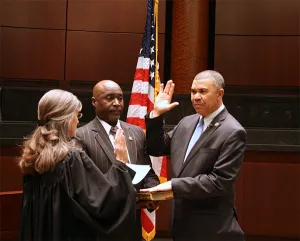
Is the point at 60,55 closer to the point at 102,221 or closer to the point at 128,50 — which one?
the point at 128,50

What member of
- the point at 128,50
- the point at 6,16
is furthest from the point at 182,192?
the point at 6,16

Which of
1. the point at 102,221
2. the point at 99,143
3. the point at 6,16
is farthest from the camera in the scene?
the point at 6,16

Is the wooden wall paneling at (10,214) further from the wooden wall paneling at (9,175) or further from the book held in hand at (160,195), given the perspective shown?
the wooden wall paneling at (9,175)

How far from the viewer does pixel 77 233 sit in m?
1.76

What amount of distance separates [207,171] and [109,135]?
66 cm

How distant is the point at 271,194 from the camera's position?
4.59 m

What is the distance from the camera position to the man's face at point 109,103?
2443 mm

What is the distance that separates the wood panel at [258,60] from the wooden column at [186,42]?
2.66 feet

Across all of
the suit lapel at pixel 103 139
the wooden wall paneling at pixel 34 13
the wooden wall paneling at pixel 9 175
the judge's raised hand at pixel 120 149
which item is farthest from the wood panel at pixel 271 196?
the wooden wall paneling at pixel 34 13

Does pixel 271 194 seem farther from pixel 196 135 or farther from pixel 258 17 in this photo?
pixel 196 135

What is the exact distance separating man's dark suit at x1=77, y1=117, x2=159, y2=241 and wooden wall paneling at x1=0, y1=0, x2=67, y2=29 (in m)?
3.57

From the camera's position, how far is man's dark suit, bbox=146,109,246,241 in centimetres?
195

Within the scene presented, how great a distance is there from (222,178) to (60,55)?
4163mm

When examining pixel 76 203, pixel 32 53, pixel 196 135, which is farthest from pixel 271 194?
pixel 32 53
